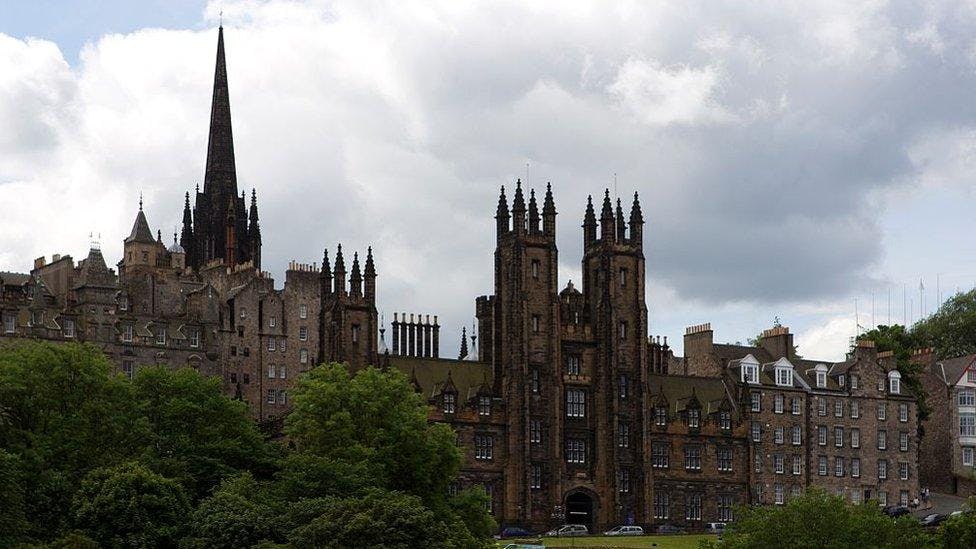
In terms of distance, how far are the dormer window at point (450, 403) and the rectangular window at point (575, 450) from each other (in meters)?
10.9

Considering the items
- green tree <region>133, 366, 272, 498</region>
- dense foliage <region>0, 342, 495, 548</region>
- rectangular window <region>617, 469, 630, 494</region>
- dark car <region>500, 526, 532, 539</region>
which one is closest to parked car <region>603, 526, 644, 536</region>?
rectangular window <region>617, 469, 630, 494</region>

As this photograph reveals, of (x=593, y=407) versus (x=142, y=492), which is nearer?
(x=142, y=492)

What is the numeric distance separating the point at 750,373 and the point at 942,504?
21187 millimetres

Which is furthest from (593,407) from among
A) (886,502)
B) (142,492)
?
(142,492)

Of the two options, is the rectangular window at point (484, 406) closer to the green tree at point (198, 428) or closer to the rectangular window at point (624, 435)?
the rectangular window at point (624, 435)

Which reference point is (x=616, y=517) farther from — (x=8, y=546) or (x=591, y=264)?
(x=8, y=546)

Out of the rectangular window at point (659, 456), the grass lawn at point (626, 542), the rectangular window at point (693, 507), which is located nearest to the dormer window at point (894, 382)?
the rectangular window at point (693, 507)

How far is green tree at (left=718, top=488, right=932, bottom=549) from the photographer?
101 m

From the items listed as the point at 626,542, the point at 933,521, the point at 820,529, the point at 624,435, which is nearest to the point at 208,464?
the point at 626,542

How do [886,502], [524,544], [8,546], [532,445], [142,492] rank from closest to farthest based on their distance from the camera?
1. [8,546]
2. [142,492]
3. [524,544]
4. [532,445]
5. [886,502]

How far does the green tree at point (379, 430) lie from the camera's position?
120250 millimetres

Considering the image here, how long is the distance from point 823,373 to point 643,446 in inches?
811

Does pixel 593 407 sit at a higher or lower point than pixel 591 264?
lower

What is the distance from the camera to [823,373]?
164m
